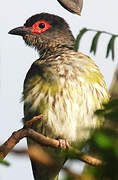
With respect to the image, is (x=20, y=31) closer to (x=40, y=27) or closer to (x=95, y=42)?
(x=40, y=27)

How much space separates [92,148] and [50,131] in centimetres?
355

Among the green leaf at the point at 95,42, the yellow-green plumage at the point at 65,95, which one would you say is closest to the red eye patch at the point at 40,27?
the yellow-green plumage at the point at 65,95

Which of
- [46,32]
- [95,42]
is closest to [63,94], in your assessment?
[46,32]

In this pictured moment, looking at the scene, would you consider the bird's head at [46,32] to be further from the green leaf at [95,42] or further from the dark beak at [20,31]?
the green leaf at [95,42]

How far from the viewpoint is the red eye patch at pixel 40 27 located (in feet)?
16.5

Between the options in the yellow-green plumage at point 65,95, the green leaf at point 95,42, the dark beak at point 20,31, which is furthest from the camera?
the dark beak at point 20,31

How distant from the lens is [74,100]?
4.01 m

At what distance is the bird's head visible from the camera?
504 centimetres

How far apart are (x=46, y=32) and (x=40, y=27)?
0.21 meters

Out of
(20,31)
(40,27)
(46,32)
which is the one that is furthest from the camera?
(46,32)

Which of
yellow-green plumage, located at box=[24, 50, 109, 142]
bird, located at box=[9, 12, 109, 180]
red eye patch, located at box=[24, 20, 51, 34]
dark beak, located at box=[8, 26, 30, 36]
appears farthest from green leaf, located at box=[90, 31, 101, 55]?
red eye patch, located at box=[24, 20, 51, 34]

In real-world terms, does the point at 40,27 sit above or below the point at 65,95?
above

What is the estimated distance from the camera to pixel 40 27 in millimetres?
5141

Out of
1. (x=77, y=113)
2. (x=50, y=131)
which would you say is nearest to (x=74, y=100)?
(x=77, y=113)
